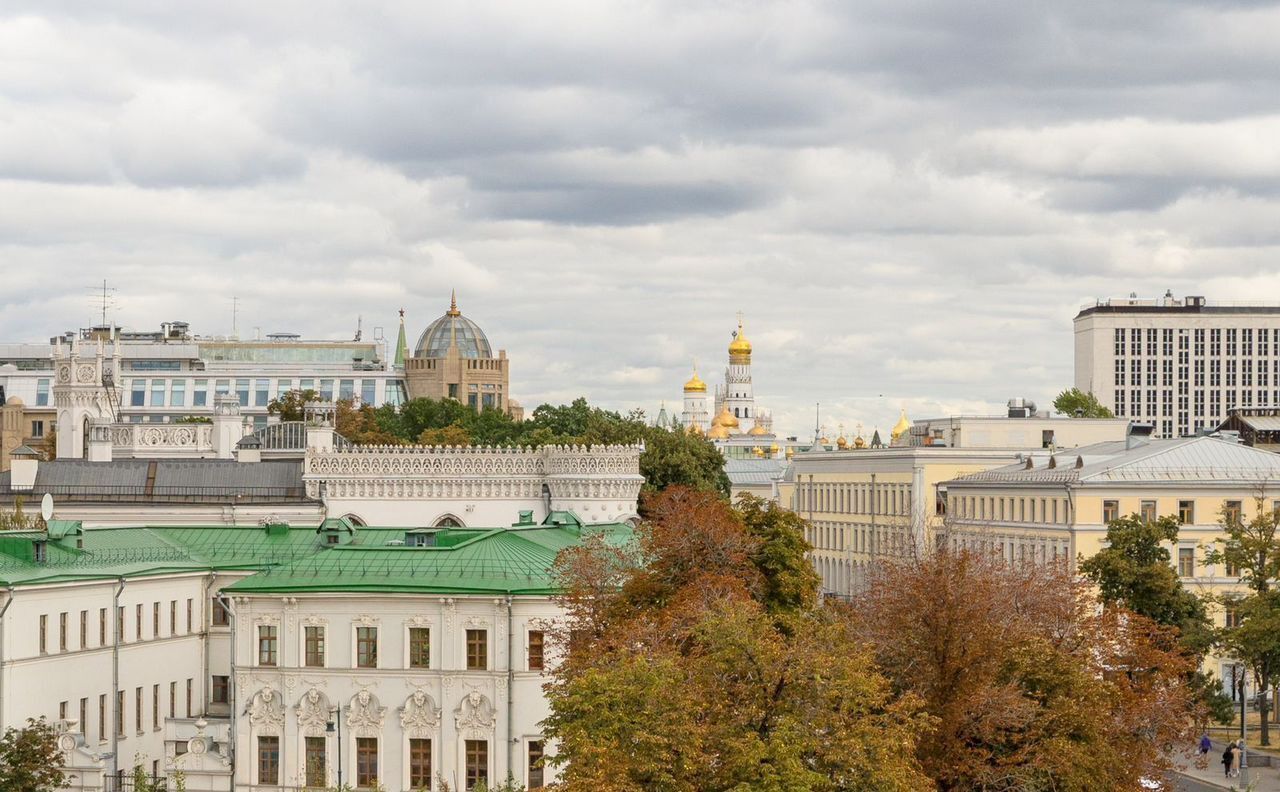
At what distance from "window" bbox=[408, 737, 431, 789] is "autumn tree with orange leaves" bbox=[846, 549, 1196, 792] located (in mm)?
13596

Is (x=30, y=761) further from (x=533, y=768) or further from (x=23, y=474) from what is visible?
(x=23, y=474)

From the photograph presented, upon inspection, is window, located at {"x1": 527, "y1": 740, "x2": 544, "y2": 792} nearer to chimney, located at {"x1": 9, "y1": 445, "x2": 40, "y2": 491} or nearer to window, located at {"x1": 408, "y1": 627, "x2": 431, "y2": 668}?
window, located at {"x1": 408, "y1": 627, "x2": 431, "y2": 668}

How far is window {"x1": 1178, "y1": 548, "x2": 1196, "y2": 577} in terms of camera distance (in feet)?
333

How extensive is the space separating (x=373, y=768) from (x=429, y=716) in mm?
2218

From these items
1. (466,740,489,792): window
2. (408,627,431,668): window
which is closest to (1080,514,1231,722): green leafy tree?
(466,740,489,792): window

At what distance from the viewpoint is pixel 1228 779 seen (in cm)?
7325

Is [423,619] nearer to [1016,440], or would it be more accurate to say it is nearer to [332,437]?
[332,437]

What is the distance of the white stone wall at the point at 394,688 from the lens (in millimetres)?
67062

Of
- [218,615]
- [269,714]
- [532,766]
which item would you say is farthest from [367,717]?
[218,615]

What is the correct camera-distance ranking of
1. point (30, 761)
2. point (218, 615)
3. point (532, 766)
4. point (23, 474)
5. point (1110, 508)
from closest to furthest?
1. point (30, 761)
2. point (532, 766)
3. point (218, 615)
4. point (1110, 508)
5. point (23, 474)

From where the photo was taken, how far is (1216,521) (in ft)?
335

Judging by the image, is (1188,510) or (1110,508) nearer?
(1188,510)

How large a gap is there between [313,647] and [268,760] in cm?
357

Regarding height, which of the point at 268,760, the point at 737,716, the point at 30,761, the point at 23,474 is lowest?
the point at 268,760
